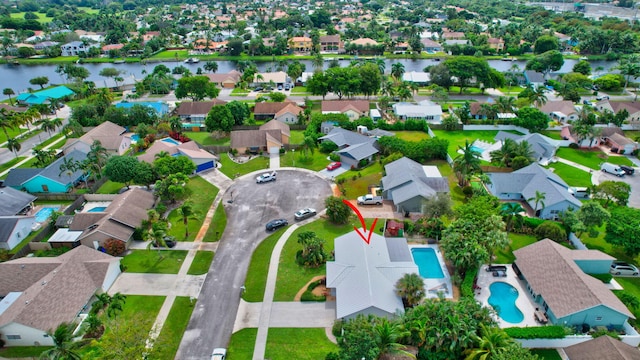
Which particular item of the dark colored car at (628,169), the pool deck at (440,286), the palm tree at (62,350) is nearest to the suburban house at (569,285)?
the pool deck at (440,286)

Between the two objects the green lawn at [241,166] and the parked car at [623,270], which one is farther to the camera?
the green lawn at [241,166]

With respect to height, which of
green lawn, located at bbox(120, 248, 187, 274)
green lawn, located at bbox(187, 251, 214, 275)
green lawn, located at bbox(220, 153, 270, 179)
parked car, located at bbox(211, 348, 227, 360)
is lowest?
green lawn, located at bbox(120, 248, 187, 274)

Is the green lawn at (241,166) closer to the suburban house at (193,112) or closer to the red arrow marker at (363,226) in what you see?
the red arrow marker at (363,226)

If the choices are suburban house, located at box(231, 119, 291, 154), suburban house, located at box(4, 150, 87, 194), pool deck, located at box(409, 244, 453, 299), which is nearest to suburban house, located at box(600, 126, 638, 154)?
Result: pool deck, located at box(409, 244, 453, 299)

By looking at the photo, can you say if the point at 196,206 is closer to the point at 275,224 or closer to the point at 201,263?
the point at 275,224

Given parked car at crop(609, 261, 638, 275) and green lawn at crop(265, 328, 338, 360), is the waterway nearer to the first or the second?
parked car at crop(609, 261, 638, 275)

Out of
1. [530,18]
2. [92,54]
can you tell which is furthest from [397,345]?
[530,18]
